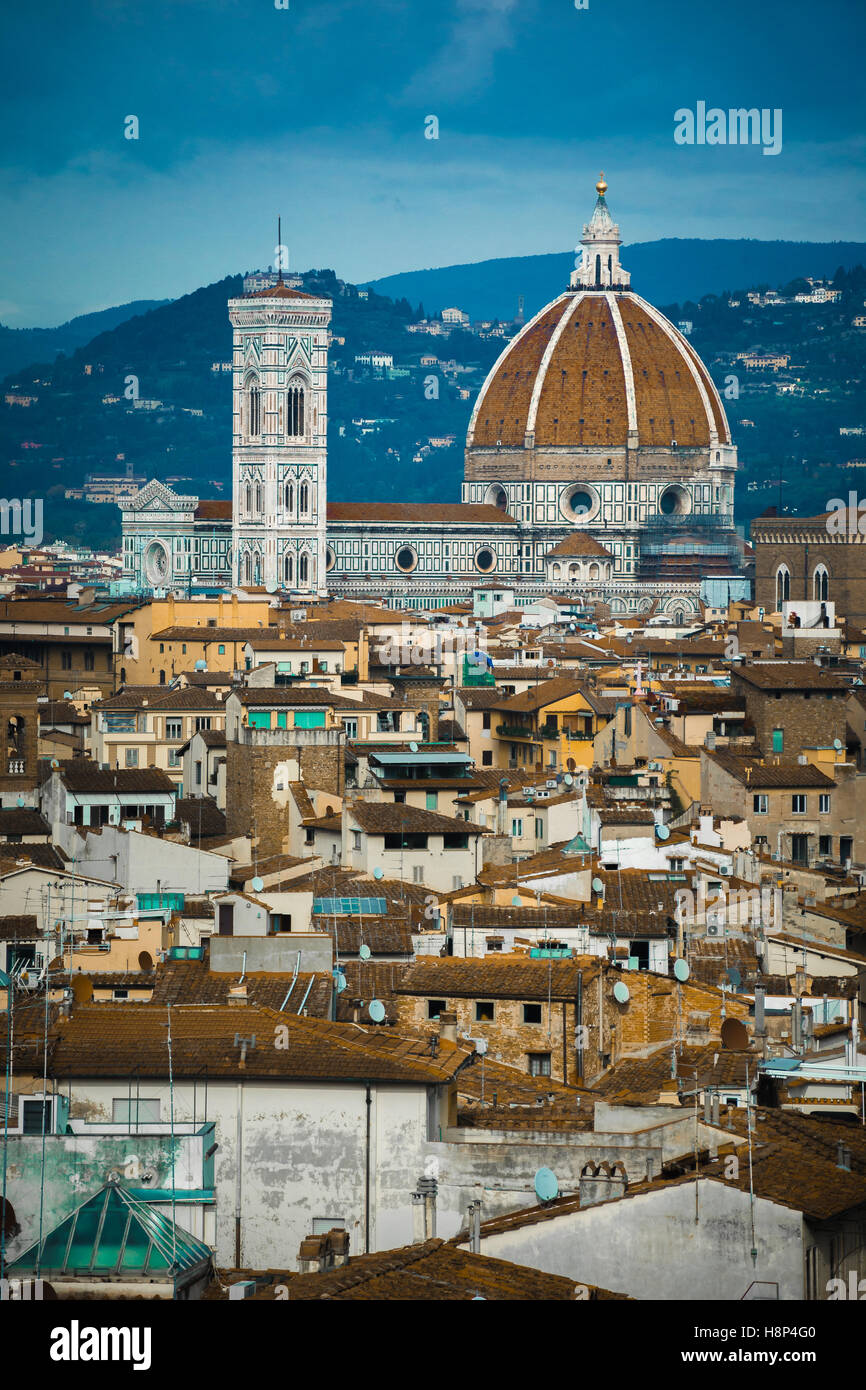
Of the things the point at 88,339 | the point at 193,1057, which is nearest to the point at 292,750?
the point at 193,1057

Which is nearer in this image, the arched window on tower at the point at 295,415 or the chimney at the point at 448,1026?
the chimney at the point at 448,1026

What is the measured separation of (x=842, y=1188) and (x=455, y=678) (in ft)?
113

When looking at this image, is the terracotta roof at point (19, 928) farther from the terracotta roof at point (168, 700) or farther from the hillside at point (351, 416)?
the hillside at point (351, 416)

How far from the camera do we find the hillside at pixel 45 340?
122031 mm

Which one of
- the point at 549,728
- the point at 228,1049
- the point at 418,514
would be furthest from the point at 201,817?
the point at 418,514

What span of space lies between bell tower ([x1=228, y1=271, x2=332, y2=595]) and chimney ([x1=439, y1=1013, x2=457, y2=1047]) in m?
89.5

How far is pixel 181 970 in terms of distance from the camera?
17219 millimetres

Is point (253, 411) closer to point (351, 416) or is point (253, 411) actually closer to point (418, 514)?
point (418, 514)

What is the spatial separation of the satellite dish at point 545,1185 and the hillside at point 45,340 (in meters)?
89.2

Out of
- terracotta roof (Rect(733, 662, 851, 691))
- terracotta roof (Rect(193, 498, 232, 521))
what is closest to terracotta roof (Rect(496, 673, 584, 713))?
terracotta roof (Rect(733, 662, 851, 691))

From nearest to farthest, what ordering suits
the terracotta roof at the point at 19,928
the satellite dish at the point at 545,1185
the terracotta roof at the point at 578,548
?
1. the satellite dish at the point at 545,1185
2. the terracotta roof at the point at 19,928
3. the terracotta roof at the point at 578,548

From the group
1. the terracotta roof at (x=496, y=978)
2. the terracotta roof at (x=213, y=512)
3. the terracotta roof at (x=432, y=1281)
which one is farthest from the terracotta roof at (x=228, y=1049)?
the terracotta roof at (x=213, y=512)

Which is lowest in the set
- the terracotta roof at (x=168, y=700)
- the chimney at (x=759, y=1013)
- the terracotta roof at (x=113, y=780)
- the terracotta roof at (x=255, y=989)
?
the chimney at (x=759, y=1013)

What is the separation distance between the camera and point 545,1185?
1198cm
